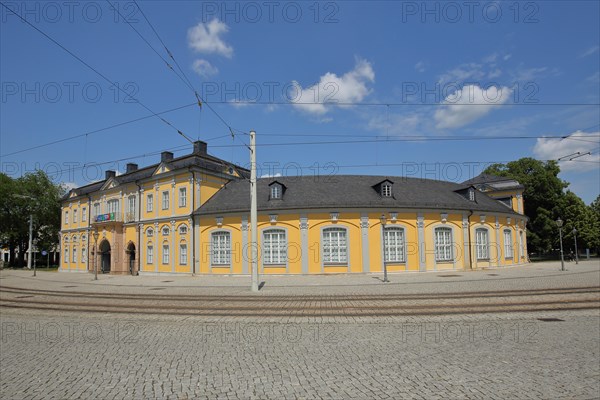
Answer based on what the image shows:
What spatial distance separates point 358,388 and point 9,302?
16.2 meters

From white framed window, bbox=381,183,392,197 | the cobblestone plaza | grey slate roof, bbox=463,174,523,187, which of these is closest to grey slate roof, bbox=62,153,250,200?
white framed window, bbox=381,183,392,197

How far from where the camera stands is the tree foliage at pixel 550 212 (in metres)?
46.1

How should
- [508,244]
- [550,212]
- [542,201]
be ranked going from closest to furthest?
[508,244] < [550,212] < [542,201]

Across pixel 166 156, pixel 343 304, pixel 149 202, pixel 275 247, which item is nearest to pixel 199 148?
pixel 166 156

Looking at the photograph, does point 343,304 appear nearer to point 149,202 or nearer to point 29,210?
point 149,202

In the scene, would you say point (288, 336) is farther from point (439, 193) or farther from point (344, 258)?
point (439, 193)

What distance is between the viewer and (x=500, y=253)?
32500 mm

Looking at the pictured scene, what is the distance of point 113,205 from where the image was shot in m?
39.6

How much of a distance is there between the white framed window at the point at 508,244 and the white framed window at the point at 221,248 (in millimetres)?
24511

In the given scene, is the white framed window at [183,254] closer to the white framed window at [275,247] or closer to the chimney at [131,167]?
the white framed window at [275,247]

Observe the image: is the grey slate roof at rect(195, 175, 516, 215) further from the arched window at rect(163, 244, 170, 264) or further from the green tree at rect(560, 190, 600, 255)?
the green tree at rect(560, 190, 600, 255)

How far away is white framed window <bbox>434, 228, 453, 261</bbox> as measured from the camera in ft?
94.7

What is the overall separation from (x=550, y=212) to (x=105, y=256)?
53.0 metres

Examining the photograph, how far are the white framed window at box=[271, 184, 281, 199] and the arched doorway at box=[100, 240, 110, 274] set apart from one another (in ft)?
71.5
